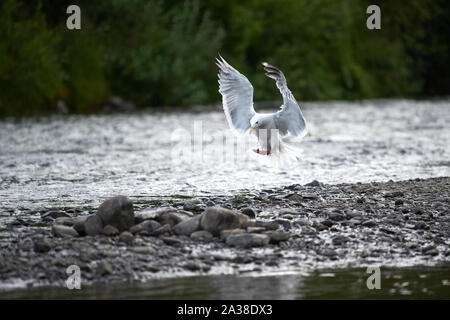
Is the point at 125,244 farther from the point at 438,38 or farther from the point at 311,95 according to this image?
the point at 438,38

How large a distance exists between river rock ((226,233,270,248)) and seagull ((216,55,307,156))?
11.3 feet

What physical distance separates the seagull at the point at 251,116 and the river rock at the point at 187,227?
128 inches

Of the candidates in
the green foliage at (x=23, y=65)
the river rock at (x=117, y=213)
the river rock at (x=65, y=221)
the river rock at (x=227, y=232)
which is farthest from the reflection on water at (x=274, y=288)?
the green foliage at (x=23, y=65)

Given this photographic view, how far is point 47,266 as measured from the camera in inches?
293

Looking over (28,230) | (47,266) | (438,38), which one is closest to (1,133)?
(28,230)

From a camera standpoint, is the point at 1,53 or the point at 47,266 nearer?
the point at 47,266

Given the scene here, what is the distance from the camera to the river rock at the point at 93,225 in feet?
27.5

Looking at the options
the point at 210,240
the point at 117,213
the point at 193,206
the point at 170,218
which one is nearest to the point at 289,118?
the point at 193,206

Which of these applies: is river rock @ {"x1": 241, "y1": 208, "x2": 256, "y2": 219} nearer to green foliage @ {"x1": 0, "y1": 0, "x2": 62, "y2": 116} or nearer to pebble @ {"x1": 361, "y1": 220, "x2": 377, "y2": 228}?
pebble @ {"x1": 361, "y1": 220, "x2": 377, "y2": 228}

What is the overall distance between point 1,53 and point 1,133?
20.8 ft

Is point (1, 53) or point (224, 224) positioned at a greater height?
point (1, 53)

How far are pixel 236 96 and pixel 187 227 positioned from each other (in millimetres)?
3799

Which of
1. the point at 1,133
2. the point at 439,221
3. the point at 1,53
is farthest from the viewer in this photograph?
the point at 1,53
